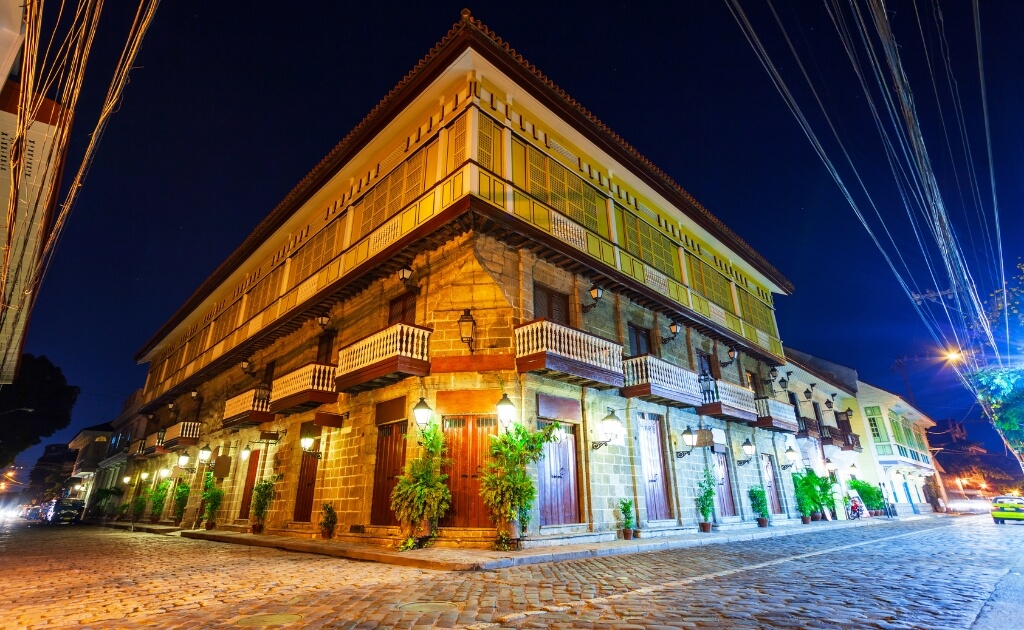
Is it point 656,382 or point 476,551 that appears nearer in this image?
point 476,551

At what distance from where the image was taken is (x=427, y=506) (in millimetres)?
9891

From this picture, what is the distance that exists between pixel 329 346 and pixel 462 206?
321 inches

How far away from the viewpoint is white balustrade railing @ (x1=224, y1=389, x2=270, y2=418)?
16219 millimetres

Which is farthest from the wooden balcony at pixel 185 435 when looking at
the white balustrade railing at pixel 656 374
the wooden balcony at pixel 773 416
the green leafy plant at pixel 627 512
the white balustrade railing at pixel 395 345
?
the wooden balcony at pixel 773 416

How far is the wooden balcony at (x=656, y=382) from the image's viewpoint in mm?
13211

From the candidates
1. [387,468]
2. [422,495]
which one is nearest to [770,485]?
[422,495]

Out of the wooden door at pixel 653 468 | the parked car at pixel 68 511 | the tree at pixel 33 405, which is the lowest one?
the parked car at pixel 68 511

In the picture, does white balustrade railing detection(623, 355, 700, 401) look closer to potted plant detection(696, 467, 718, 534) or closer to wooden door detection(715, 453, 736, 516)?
potted plant detection(696, 467, 718, 534)

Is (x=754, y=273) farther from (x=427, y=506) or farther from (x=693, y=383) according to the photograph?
(x=427, y=506)

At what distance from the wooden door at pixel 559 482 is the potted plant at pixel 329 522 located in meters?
5.80

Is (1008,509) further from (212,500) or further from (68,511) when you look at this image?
(68,511)

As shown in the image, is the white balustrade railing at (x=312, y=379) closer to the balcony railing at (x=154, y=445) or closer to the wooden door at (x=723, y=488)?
the wooden door at (x=723, y=488)

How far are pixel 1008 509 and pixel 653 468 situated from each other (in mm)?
17825

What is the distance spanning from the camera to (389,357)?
35.8 ft
